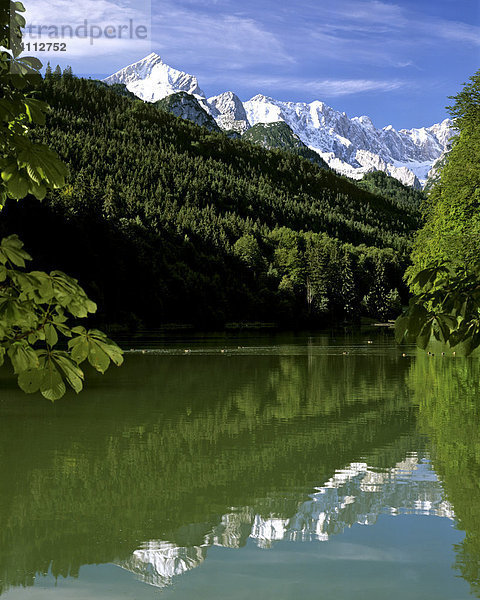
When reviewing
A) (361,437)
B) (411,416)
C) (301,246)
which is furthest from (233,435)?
(301,246)

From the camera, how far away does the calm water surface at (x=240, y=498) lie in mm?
8961

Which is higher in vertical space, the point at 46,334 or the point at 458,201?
the point at 458,201

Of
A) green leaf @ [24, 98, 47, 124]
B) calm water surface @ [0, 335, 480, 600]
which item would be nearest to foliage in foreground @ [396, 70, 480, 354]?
calm water surface @ [0, 335, 480, 600]

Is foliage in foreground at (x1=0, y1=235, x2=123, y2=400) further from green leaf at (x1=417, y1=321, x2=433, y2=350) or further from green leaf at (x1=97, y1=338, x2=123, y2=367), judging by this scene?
green leaf at (x1=417, y1=321, x2=433, y2=350)

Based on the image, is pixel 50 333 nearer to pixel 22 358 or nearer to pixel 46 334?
pixel 46 334

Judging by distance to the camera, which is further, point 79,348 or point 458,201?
point 458,201

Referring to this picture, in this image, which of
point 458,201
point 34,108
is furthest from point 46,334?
point 458,201

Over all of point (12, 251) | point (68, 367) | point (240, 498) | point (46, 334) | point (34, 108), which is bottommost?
point (240, 498)

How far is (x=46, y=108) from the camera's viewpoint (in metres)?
4.38

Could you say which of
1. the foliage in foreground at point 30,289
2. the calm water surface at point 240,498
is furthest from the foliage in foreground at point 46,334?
the calm water surface at point 240,498

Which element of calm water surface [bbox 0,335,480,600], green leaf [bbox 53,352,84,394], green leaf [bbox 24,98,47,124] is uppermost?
green leaf [bbox 24,98,47,124]

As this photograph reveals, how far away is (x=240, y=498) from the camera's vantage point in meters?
12.4

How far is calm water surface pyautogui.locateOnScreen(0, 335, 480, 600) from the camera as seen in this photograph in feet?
29.4

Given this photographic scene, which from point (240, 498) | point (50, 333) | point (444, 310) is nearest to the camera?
point (50, 333)
